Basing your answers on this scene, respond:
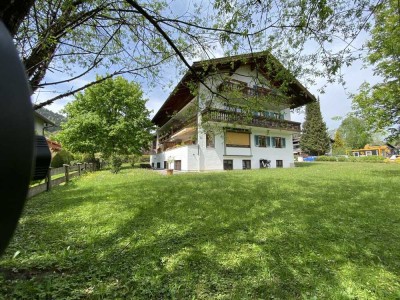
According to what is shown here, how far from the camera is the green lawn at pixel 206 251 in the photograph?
2268 mm

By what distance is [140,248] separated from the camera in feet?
10.2

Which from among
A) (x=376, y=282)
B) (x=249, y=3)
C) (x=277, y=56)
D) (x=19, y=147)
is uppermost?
(x=249, y=3)

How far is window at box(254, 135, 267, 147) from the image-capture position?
18.7m

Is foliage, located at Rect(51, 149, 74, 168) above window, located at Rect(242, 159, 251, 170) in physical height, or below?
above

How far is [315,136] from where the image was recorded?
4519 cm

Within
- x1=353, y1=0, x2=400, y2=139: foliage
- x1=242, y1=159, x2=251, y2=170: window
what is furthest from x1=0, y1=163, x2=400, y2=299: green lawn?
x1=242, y1=159, x2=251, y2=170: window

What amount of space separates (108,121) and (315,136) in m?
38.5

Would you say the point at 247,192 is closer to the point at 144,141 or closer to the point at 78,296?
the point at 78,296

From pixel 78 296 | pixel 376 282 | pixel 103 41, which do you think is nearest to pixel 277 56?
pixel 103 41

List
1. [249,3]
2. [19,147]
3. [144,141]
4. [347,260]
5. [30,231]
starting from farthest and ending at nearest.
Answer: [144,141], [30,231], [249,3], [347,260], [19,147]

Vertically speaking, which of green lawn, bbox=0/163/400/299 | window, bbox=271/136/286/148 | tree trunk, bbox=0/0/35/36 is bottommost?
green lawn, bbox=0/163/400/299

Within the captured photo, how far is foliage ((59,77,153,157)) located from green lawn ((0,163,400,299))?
16.6 m

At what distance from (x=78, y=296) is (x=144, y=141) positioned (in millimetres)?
21269

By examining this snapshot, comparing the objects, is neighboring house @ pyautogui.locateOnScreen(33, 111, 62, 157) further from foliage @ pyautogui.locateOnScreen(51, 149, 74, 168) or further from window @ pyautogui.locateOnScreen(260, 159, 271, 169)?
window @ pyautogui.locateOnScreen(260, 159, 271, 169)
